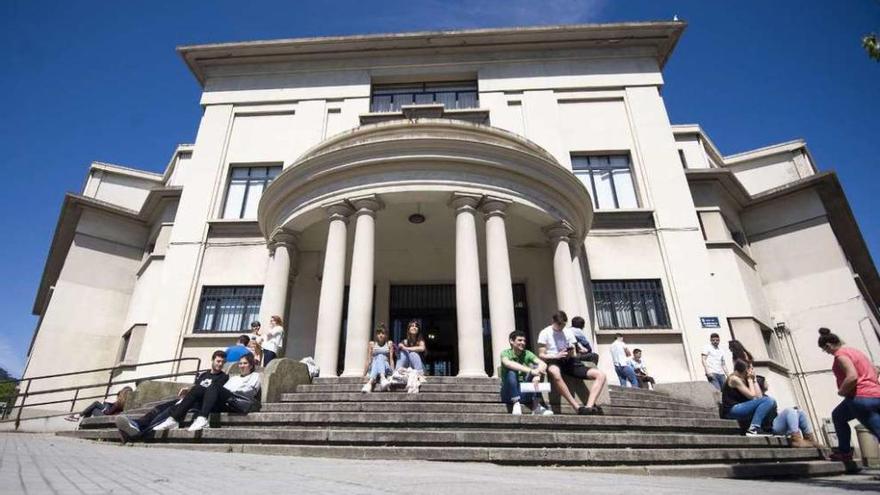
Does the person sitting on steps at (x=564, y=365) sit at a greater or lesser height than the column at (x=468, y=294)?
lesser

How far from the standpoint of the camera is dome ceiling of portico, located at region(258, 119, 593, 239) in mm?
10828

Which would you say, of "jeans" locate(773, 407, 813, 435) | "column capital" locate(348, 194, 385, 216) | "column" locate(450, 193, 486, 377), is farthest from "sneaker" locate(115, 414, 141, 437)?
"jeans" locate(773, 407, 813, 435)

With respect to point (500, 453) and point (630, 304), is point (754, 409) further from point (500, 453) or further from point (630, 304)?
point (630, 304)

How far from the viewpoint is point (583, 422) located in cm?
630

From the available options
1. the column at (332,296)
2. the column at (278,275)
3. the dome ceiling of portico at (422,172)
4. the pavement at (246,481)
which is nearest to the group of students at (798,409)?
the pavement at (246,481)

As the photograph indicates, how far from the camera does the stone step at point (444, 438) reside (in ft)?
18.0

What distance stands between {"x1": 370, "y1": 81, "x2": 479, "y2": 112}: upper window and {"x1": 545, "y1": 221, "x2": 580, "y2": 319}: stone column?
25.4 ft

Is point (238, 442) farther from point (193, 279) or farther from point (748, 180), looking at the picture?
point (748, 180)

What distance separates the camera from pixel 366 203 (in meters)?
10.8

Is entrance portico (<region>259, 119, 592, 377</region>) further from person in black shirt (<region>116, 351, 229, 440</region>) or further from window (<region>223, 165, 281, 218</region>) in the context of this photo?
window (<region>223, 165, 281, 218</region>)

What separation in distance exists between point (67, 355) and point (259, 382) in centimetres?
1418

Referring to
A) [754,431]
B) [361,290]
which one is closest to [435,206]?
[361,290]

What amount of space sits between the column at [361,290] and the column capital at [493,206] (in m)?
2.58

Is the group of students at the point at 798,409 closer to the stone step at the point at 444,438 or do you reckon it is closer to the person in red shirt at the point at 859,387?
the person in red shirt at the point at 859,387
